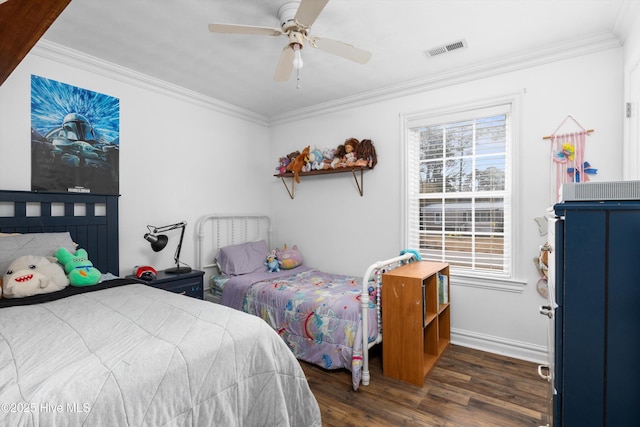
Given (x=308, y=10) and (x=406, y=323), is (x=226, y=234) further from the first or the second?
(x=308, y=10)

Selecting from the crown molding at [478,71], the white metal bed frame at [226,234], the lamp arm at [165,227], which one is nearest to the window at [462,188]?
the crown molding at [478,71]

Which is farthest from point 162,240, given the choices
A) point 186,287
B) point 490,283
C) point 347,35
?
point 490,283

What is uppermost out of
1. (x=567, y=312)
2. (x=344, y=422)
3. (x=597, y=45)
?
(x=597, y=45)

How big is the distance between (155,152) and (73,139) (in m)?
0.65

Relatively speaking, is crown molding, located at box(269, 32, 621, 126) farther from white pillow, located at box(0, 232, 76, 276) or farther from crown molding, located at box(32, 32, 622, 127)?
white pillow, located at box(0, 232, 76, 276)

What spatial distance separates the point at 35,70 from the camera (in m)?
2.34

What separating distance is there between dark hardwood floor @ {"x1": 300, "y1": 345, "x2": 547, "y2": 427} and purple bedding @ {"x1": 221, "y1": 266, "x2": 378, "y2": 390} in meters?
0.15

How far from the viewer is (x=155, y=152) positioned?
3061mm

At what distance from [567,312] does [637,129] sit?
1.74 meters

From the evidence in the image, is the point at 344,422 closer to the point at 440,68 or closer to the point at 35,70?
the point at 440,68

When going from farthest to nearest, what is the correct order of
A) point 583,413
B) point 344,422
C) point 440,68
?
point 440,68, point 344,422, point 583,413

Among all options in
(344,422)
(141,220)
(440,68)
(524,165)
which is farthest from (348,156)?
(344,422)

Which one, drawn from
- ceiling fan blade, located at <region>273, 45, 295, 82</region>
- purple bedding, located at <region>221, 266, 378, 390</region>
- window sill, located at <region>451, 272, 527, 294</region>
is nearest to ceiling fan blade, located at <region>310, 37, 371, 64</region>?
ceiling fan blade, located at <region>273, 45, 295, 82</region>

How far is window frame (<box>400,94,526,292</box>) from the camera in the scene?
266 cm
